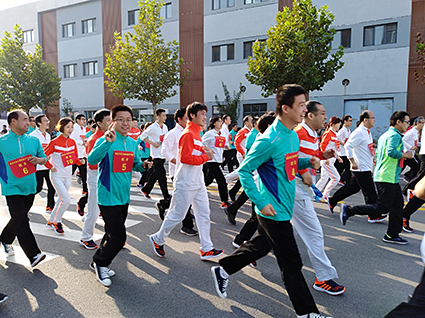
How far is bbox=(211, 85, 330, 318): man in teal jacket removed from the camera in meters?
2.62

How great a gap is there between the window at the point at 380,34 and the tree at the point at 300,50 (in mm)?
5734

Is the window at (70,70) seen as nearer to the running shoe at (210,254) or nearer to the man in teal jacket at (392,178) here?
the running shoe at (210,254)

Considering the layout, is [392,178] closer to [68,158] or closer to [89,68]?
[68,158]

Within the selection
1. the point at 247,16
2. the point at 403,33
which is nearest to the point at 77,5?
the point at 247,16

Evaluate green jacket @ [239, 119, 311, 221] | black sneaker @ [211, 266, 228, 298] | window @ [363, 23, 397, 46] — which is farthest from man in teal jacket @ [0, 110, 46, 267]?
window @ [363, 23, 397, 46]

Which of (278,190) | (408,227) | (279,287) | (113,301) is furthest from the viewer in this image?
(408,227)

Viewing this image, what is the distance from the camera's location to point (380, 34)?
18.9m

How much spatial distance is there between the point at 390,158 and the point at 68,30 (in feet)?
107

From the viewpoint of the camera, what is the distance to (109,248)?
11.8 feet

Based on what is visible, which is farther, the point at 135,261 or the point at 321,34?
the point at 321,34

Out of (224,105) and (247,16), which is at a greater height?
(247,16)

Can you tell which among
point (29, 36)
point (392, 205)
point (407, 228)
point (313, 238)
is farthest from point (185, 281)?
point (29, 36)

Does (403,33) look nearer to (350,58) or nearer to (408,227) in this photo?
(350,58)

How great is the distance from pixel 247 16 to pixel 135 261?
70.1 feet
